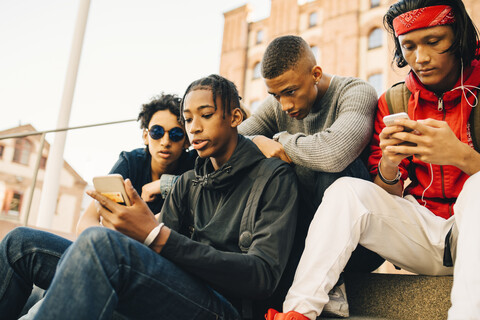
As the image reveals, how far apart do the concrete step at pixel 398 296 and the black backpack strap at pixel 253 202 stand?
648mm

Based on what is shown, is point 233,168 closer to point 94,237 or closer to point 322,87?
point 94,237

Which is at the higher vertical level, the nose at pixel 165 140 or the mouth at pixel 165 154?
the nose at pixel 165 140

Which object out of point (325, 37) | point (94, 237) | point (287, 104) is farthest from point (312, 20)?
point (94, 237)

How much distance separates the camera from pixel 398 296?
2055 millimetres

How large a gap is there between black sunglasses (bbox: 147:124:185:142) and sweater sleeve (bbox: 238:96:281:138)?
0.49m

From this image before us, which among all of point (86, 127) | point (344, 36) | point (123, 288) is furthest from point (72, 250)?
point (344, 36)

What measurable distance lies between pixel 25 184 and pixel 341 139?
39.5 ft

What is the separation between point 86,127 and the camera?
19.4ft

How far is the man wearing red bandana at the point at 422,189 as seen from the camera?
1.61 metres

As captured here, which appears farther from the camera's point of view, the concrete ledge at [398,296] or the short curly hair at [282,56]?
the short curly hair at [282,56]

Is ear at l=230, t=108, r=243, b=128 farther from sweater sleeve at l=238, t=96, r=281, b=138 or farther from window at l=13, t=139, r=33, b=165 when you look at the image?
window at l=13, t=139, r=33, b=165

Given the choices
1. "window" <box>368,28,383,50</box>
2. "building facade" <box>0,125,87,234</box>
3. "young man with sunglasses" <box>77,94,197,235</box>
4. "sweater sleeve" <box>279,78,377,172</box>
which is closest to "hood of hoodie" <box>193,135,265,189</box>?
"sweater sleeve" <box>279,78,377,172</box>

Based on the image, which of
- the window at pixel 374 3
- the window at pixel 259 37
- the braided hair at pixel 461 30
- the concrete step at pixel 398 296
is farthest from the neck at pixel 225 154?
the window at pixel 259 37

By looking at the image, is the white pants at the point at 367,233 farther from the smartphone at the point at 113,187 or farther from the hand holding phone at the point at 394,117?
the smartphone at the point at 113,187
